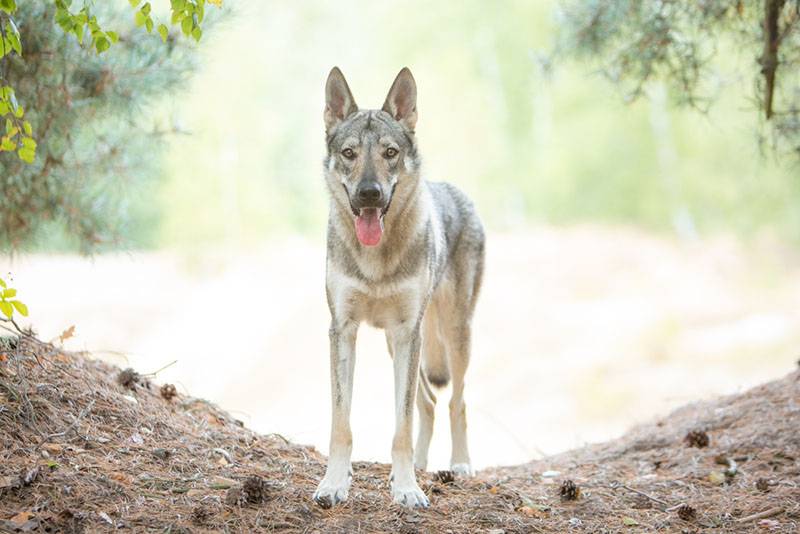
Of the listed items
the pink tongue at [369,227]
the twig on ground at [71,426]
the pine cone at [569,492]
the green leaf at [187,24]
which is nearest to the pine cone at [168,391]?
the twig on ground at [71,426]

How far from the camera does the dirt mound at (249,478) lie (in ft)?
11.7

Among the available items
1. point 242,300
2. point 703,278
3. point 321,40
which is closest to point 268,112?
point 321,40

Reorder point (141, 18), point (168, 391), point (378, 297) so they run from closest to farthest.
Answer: point (141, 18) < point (378, 297) < point (168, 391)

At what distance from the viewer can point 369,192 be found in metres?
4.12

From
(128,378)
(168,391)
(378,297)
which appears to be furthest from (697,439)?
(128,378)

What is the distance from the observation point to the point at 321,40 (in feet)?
66.7

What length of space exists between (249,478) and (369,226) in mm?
1287

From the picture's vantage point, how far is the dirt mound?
356 cm

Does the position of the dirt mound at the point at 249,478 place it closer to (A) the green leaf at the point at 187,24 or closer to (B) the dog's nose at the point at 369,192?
(B) the dog's nose at the point at 369,192

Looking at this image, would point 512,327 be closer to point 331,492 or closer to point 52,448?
point 331,492

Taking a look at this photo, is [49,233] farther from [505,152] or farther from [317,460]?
[505,152]

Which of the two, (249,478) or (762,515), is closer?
(249,478)

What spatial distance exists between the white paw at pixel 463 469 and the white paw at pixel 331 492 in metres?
1.48

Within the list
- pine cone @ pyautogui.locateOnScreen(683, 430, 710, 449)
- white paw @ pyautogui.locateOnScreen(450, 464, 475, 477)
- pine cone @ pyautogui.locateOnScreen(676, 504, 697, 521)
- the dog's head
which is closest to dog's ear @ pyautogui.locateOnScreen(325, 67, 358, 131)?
the dog's head
